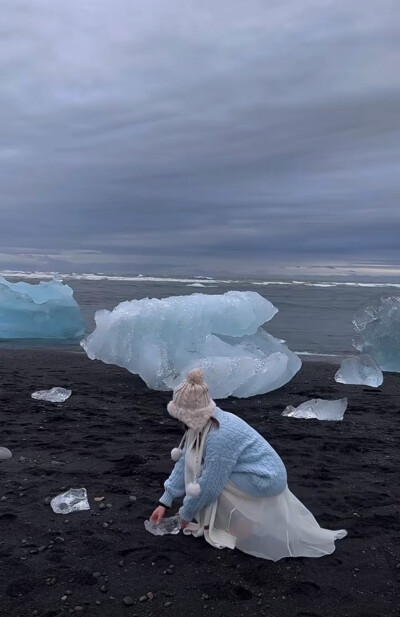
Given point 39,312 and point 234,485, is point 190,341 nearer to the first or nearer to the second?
point 234,485

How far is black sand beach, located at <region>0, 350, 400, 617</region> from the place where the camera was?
10.6 feet

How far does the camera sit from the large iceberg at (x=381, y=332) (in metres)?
11.5

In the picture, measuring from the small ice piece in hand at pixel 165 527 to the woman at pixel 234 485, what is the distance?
23cm

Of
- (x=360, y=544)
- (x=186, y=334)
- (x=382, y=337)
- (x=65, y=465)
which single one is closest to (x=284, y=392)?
(x=186, y=334)

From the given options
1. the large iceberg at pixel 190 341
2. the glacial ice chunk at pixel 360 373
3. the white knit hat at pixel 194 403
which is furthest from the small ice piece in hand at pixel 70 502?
the glacial ice chunk at pixel 360 373

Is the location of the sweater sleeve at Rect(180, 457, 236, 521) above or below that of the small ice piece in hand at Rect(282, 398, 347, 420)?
above

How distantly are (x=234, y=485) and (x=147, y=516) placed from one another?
2.76 feet

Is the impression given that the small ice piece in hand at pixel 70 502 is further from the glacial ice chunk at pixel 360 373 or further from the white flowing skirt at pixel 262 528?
the glacial ice chunk at pixel 360 373

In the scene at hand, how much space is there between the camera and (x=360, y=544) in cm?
388

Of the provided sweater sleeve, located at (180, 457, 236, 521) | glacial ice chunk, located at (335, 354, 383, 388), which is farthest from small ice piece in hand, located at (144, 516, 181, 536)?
glacial ice chunk, located at (335, 354, 383, 388)

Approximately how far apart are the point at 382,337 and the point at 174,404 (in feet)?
28.5

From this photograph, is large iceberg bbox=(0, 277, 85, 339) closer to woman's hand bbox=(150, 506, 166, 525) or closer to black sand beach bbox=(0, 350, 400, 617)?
black sand beach bbox=(0, 350, 400, 617)

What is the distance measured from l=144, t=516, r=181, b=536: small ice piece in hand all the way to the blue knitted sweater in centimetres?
31

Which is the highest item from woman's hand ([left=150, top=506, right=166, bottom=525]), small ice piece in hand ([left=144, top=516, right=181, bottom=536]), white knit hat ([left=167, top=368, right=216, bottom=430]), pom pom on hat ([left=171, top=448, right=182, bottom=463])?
white knit hat ([left=167, top=368, right=216, bottom=430])
